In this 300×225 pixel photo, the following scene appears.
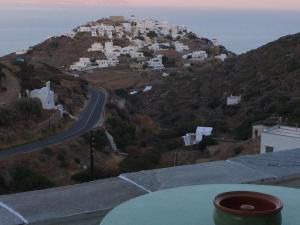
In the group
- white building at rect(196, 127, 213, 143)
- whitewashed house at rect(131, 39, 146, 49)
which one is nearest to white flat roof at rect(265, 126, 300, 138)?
white building at rect(196, 127, 213, 143)

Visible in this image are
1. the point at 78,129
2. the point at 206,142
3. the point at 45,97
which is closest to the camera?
the point at 206,142

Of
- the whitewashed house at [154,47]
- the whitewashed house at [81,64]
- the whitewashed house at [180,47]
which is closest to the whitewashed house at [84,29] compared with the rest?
the whitewashed house at [154,47]

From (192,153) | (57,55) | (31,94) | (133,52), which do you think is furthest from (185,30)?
(192,153)

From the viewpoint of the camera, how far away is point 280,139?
48.4 feet

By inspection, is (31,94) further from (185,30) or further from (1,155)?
(185,30)

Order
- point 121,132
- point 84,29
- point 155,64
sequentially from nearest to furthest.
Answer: point 121,132, point 155,64, point 84,29

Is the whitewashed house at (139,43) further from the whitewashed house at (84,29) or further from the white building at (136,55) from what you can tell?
the white building at (136,55)

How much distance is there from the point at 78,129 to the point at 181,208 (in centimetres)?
2782

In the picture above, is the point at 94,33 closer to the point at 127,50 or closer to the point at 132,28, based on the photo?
the point at 127,50

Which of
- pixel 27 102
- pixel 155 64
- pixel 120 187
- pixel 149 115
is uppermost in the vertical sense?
pixel 120 187

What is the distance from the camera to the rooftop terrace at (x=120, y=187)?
201 cm

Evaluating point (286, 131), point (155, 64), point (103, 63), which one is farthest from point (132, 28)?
point (286, 131)

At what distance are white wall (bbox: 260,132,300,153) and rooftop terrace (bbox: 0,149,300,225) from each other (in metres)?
11.3

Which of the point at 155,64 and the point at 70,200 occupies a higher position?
the point at 70,200
